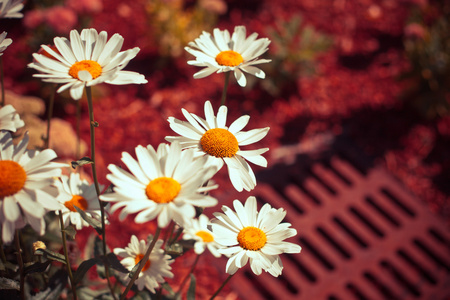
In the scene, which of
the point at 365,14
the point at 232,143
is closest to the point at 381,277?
the point at 232,143

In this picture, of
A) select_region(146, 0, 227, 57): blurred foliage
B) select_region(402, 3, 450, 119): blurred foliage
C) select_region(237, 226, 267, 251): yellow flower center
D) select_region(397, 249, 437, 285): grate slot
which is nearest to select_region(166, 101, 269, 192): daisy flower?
select_region(237, 226, 267, 251): yellow flower center

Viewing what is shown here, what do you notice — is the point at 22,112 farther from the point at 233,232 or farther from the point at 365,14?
the point at 365,14

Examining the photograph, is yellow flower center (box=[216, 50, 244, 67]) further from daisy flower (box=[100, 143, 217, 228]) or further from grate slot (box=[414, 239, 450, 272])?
grate slot (box=[414, 239, 450, 272])

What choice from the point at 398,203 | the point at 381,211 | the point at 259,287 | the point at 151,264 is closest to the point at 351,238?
the point at 381,211

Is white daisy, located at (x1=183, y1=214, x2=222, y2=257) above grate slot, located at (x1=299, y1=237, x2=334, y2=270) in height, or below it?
below

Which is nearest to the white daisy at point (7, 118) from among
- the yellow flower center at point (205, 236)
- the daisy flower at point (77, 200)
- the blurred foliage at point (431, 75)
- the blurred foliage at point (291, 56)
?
the daisy flower at point (77, 200)

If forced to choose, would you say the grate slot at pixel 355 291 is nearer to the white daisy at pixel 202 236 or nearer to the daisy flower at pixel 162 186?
the white daisy at pixel 202 236

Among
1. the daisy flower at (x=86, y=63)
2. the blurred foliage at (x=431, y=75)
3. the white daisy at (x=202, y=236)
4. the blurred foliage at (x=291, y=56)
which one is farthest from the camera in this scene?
the blurred foliage at (x=291, y=56)
